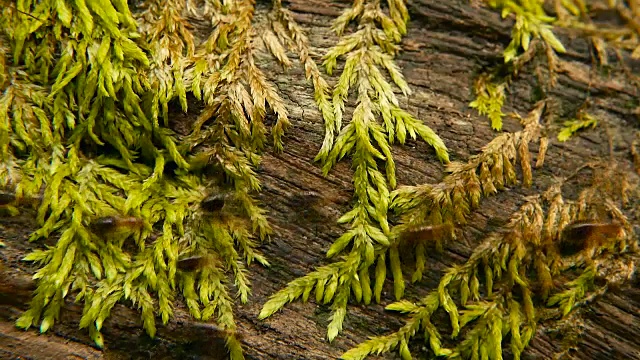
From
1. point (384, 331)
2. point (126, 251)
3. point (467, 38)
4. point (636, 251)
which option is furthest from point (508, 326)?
point (126, 251)

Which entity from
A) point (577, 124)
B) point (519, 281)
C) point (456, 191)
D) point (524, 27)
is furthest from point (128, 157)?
point (577, 124)

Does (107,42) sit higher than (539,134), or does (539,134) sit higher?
(107,42)

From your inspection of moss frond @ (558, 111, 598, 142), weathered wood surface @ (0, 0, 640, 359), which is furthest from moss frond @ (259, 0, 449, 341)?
moss frond @ (558, 111, 598, 142)

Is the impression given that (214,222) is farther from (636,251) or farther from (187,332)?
(636,251)

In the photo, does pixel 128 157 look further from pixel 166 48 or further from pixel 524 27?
pixel 524 27

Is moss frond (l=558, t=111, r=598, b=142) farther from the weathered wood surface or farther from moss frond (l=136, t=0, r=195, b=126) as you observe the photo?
moss frond (l=136, t=0, r=195, b=126)
